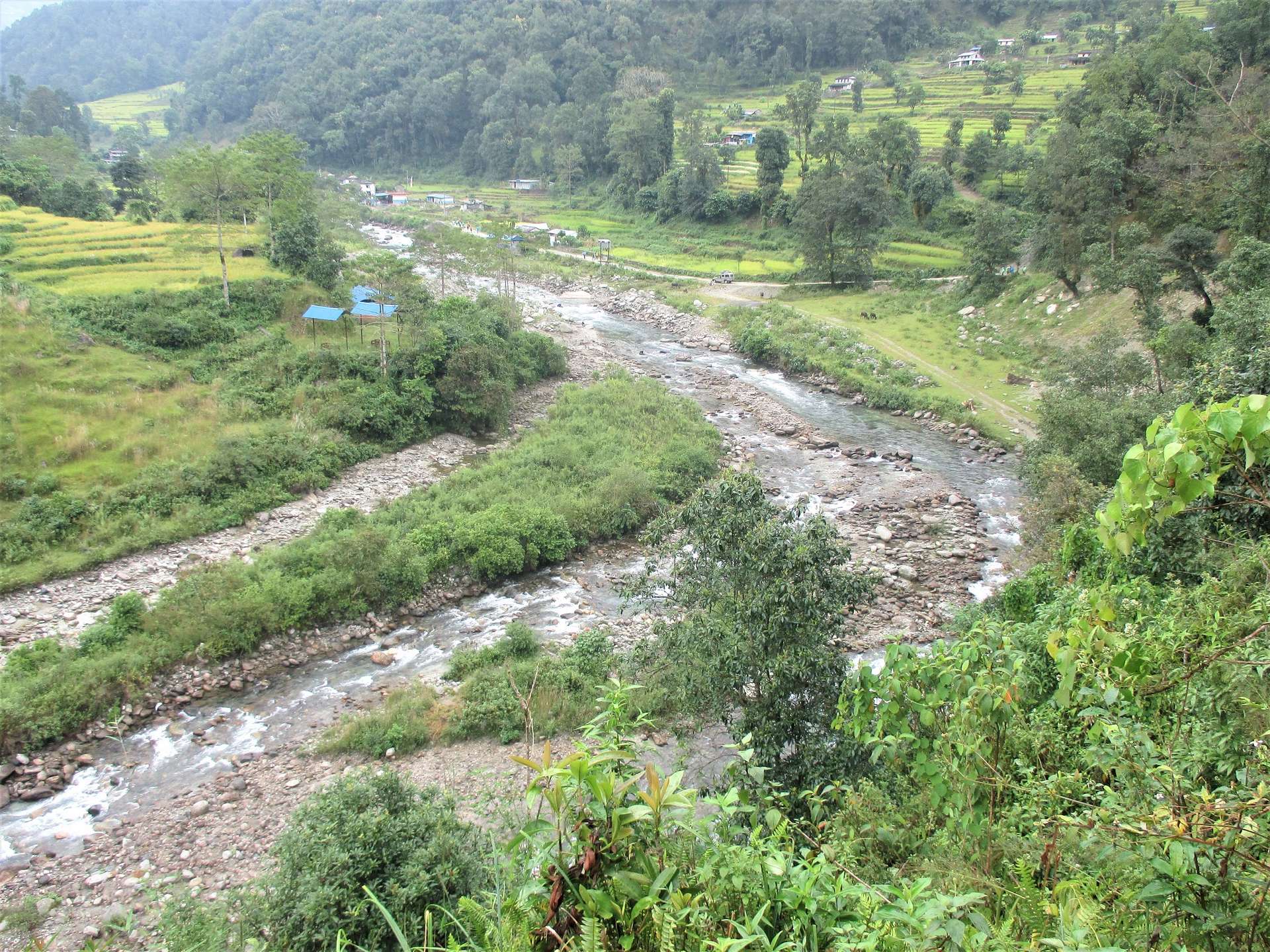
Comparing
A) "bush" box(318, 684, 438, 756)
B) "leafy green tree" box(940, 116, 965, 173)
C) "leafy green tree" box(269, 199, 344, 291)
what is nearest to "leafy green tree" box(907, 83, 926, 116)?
"leafy green tree" box(940, 116, 965, 173)

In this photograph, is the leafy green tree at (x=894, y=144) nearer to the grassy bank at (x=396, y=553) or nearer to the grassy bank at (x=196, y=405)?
the grassy bank at (x=196, y=405)

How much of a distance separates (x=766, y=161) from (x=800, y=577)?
151ft

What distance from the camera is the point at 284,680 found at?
43.1 ft

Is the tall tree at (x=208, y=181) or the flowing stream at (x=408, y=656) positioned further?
the tall tree at (x=208, y=181)

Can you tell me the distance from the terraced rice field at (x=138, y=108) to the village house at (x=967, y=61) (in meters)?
95.0

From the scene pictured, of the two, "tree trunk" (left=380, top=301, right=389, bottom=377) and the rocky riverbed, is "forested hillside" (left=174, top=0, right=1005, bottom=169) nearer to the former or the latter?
"tree trunk" (left=380, top=301, right=389, bottom=377)

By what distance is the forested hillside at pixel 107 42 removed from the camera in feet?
394

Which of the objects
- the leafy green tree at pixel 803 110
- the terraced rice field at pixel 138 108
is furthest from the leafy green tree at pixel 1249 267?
the terraced rice field at pixel 138 108

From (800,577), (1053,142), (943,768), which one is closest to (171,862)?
(800,577)

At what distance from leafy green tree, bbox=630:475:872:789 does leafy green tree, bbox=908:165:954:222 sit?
4341 centimetres

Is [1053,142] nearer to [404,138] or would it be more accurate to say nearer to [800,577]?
[800,577]

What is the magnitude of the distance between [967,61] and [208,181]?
258ft

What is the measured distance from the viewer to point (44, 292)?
24.3 metres

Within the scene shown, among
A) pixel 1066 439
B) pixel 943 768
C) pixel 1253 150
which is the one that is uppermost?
pixel 1253 150
